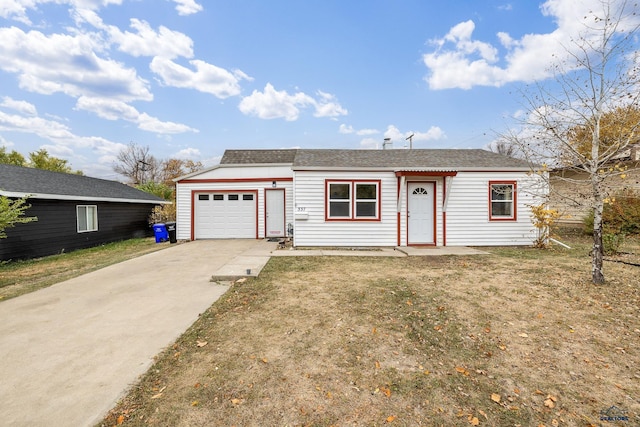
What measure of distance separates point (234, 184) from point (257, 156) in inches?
201

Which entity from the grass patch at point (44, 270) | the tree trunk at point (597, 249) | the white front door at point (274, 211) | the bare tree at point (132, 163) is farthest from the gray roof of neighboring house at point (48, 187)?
the bare tree at point (132, 163)

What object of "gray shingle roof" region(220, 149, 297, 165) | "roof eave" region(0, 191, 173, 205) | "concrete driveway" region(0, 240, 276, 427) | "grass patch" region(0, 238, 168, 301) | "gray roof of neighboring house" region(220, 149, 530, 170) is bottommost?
"grass patch" region(0, 238, 168, 301)

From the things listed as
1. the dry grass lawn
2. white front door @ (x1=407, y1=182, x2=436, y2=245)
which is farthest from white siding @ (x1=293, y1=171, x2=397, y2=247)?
the dry grass lawn

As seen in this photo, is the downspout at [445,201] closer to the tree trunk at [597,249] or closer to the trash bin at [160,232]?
the tree trunk at [597,249]

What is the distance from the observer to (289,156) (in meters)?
17.4

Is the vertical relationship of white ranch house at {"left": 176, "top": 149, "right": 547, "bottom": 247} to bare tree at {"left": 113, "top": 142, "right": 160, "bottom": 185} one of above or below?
below

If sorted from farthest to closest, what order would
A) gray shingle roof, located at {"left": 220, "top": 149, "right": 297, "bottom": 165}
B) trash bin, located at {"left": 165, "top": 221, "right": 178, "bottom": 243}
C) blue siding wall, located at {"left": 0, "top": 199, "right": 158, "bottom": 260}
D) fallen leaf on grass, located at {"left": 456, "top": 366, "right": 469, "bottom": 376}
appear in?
1. gray shingle roof, located at {"left": 220, "top": 149, "right": 297, "bottom": 165}
2. trash bin, located at {"left": 165, "top": 221, "right": 178, "bottom": 243}
3. blue siding wall, located at {"left": 0, "top": 199, "right": 158, "bottom": 260}
4. fallen leaf on grass, located at {"left": 456, "top": 366, "right": 469, "bottom": 376}

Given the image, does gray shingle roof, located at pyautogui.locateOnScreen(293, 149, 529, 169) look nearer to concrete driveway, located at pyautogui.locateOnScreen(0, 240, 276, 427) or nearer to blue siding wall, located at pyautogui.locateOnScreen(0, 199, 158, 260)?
concrete driveway, located at pyautogui.locateOnScreen(0, 240, 276, 427)

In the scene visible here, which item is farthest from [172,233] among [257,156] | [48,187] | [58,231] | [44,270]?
[257,156]

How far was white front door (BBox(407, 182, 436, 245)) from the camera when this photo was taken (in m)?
9.94

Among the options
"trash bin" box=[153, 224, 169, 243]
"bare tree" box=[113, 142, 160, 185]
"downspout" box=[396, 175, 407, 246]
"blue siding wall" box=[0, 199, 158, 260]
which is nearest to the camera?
"blue siding wall" box=[0, 199, 158, 260]

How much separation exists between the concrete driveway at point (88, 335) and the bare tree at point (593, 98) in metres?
6.82

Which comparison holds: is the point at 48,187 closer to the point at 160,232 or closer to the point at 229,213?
the point at 160,232

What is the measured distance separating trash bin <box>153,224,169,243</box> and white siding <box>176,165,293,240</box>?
102cm
